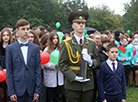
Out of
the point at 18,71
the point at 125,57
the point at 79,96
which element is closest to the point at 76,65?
the point at 79,96

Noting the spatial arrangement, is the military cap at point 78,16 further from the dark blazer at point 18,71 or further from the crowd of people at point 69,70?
the dark blazer at point 18,71

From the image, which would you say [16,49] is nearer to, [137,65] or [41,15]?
[137,65]

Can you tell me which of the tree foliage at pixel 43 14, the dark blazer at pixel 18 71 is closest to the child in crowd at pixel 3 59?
the dark blazer at pixel 18 71

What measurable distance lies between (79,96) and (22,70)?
41.6 inches

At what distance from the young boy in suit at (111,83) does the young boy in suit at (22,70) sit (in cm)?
124

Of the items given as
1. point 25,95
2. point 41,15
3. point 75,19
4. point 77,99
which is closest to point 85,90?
point 77,99

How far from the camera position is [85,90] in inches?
130

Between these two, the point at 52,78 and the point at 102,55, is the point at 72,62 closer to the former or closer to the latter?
the point at 102,55

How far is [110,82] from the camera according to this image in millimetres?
3801

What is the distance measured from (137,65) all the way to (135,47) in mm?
688

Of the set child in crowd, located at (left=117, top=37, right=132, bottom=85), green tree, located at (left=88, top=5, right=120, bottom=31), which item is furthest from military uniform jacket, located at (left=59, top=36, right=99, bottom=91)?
green tree, located at (left=88, top=5, right=120, bottom=31)

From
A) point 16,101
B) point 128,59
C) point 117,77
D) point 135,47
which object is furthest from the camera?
point 135,47

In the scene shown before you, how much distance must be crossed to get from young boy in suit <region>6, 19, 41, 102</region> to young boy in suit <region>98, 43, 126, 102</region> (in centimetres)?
124

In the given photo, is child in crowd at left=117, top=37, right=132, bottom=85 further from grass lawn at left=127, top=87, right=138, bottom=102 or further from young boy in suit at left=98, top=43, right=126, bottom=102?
young boy in suit at left=98, top=43, right=126, bottom=102
